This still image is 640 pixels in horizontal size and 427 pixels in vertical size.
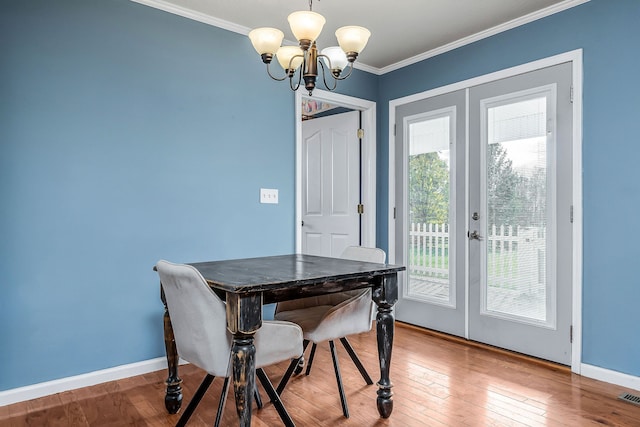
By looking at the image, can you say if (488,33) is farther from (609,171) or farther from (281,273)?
(281,273)

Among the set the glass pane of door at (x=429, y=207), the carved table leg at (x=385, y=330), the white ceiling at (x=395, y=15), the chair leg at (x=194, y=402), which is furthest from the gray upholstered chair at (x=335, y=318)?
the white ceiling at (x=395, y=15)

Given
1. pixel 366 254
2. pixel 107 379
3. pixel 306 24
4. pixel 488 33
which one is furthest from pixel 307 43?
pixel 107 379

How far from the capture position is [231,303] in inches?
63.8

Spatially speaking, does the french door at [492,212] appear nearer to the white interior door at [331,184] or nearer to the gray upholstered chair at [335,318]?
the white interior door at [331,184]

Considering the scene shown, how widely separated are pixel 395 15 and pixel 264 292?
2.28 meters

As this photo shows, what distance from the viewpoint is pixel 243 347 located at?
1.60m

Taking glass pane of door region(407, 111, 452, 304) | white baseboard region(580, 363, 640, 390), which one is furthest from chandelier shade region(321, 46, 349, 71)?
white baseboard region(580, 363, 640, 390)

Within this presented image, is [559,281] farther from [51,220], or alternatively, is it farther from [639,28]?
[51,220]

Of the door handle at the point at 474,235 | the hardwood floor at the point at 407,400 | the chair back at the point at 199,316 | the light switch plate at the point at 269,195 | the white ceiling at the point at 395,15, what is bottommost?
the hardwood floor at the point at 407,400

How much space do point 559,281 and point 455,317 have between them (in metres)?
0.90

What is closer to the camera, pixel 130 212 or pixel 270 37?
pixel 270 37

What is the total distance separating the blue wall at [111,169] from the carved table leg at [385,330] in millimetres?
1431

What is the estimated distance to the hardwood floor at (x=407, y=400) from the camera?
6.91 ft

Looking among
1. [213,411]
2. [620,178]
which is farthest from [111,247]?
[620,178]
